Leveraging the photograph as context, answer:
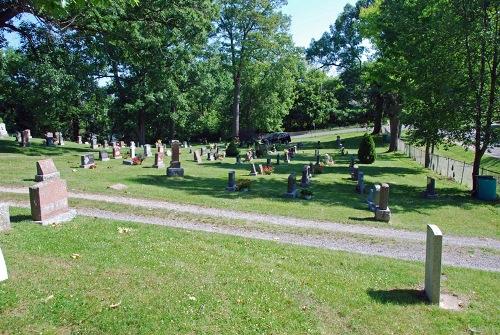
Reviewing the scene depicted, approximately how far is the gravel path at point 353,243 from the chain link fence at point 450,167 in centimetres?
1237

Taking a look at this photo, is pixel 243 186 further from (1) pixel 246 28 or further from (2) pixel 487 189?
(1) pixel 246 28

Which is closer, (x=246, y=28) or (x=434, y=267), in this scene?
(x=434, y=267)

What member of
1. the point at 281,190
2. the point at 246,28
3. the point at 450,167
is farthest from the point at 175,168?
the point at 246,28

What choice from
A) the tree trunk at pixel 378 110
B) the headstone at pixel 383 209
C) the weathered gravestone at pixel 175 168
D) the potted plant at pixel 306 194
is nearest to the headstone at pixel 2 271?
the headstone at pixel 383 209

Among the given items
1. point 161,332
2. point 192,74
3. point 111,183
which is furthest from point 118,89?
point 161,332

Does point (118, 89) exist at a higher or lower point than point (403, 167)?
higher

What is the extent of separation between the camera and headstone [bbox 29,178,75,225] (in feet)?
34.9

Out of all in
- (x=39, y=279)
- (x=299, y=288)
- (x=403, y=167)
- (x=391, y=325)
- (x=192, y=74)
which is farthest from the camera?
(x=192, y=74)

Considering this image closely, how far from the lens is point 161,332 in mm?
5715

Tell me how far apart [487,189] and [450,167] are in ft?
34.3

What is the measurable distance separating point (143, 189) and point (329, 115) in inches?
2193

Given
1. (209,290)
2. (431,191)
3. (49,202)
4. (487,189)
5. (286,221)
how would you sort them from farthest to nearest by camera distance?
(431,191) → (487,189) → (286,221) → (49,202) → (209,290)

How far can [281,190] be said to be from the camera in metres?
20.5

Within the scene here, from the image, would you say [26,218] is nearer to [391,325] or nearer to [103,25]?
[391,325]
